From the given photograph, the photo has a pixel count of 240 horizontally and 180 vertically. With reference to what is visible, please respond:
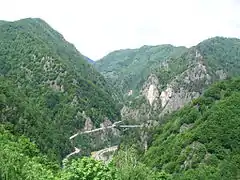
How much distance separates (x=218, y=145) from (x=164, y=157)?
11.9m

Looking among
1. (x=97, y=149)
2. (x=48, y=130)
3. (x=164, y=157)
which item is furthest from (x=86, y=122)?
(x=164, y=157)

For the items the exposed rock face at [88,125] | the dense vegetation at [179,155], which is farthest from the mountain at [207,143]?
the exposed rock face at [88,125]

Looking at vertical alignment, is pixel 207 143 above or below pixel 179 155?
above

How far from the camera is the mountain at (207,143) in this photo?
55.7 meters

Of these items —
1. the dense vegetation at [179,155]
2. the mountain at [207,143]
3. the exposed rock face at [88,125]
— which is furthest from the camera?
the exposed rock face at [88,125]

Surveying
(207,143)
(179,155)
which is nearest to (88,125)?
(179,155)

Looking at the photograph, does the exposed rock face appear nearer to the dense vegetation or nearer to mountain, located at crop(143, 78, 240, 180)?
the dense vegetation

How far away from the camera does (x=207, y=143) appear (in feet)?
221

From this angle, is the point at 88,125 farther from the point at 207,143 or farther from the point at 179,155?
the point at 207,143

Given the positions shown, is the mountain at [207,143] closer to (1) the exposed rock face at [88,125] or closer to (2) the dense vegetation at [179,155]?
(2) the dense vegetation at [179,155]

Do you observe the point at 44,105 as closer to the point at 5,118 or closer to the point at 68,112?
the point at 68,112

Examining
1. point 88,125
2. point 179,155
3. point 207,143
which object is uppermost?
point 207,143

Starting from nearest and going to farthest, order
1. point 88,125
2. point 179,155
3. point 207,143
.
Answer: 1. point 207,143
2. point 179,155
3. point 88,125

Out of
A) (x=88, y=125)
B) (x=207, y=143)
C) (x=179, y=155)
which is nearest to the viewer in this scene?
(x=207, y=143)
